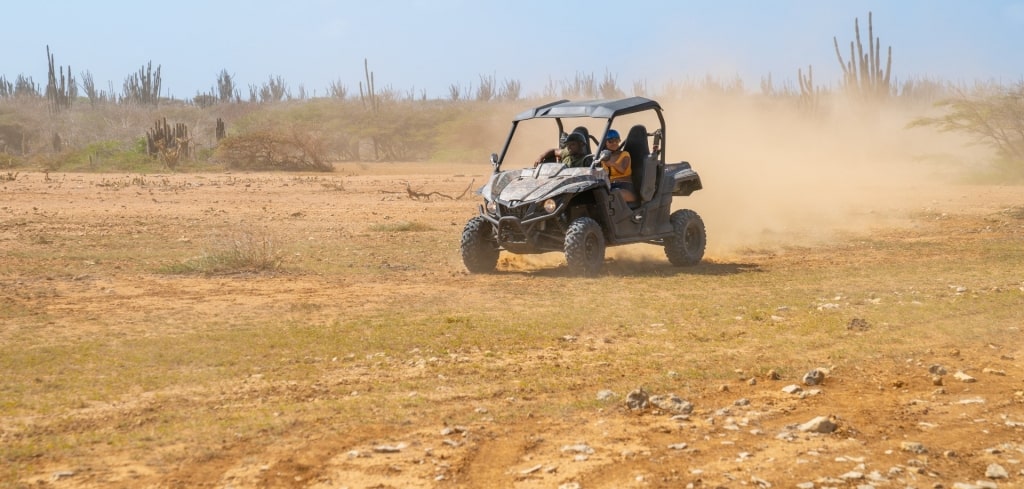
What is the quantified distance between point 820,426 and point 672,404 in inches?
37.5

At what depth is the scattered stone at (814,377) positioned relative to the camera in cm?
788

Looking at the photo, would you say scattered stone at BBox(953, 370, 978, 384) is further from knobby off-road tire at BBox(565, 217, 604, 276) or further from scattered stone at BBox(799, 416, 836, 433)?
knobby off-road tire at BBox(565, 217, 604, 276)

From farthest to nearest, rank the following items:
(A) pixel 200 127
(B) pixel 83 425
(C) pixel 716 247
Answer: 1. (A) pixel 200 127
2. (C) pixel 716 247
3. (B) pixel 83 425

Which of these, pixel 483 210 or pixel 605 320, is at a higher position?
pixel 483 210

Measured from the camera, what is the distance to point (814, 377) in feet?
26.0

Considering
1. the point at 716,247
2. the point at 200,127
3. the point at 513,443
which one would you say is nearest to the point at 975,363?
the point at 513,443

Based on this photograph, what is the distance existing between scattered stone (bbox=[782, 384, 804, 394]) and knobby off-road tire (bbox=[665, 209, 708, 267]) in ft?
23.2

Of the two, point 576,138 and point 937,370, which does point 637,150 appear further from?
point 937,370

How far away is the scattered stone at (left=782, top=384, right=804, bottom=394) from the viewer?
25.1 feet

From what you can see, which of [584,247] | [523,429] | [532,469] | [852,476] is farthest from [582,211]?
[852,476]

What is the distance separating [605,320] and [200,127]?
6363cm

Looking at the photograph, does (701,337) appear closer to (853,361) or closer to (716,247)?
(853,361)

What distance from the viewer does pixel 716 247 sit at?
1728cm

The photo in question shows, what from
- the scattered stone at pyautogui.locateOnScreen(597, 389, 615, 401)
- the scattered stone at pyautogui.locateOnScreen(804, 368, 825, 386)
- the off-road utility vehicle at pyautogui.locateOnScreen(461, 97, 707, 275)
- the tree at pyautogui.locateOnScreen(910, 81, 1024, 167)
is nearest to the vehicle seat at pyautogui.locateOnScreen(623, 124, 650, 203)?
the off-road utility vehicle at pyautogui.locateOnScreen(461, 97, 707, 275)
